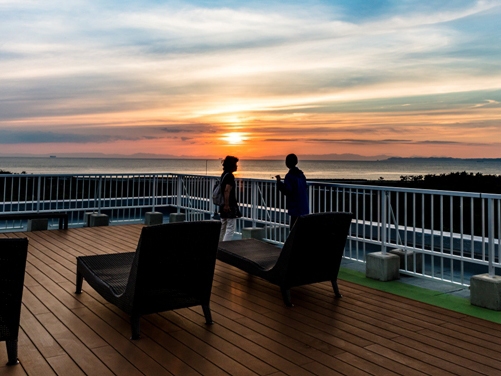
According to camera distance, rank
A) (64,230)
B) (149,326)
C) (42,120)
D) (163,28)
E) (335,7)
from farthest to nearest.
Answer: (42,120)
(163,28)
(335,7)
(64,230)
(149,326)

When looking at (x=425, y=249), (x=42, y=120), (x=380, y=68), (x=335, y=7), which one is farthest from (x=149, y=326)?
(x=42, y=120)

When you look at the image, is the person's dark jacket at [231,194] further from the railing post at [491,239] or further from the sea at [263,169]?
the sea at [263,169]

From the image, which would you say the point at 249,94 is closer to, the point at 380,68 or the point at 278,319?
the point at 380,68

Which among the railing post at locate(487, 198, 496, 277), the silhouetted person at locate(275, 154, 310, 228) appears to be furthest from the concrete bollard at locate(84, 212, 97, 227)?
the railing post at locate(487, 198, 496, 277)

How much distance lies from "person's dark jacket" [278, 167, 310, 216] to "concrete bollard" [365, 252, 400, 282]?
1171mm

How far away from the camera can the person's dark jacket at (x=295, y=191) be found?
6.59 metres

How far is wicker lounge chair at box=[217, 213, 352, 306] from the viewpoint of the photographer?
4676mm

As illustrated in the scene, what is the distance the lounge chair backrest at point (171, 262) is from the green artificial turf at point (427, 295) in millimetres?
2435

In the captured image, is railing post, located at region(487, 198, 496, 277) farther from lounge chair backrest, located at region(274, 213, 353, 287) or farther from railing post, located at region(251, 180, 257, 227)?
railing post, located at region(251, 180, 257, 227)

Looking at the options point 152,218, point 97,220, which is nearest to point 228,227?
point 152,218

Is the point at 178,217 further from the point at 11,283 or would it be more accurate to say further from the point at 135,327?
the point at 11,283

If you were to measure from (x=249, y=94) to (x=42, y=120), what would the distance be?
16896 millimetres

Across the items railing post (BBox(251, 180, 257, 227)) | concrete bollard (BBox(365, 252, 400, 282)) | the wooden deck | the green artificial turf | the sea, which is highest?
the sea

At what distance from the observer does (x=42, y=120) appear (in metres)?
29.3
